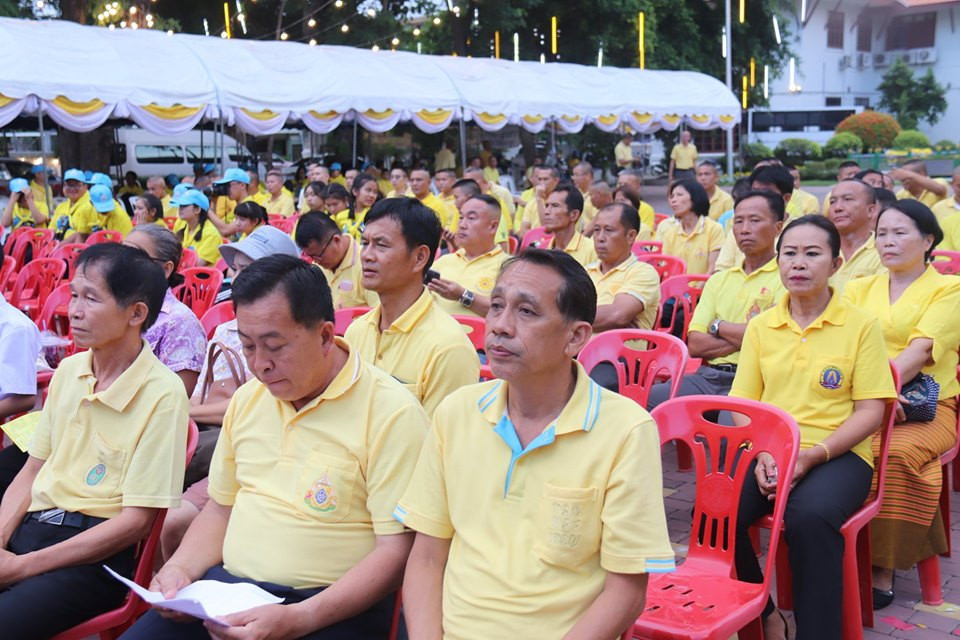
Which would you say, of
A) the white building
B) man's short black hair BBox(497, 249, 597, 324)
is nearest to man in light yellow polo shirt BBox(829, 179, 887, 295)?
man's short black hair BBox(497, 249, 597, 324)

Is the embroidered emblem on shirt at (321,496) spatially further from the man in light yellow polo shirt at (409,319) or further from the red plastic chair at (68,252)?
the red plastic chair at (68,252)

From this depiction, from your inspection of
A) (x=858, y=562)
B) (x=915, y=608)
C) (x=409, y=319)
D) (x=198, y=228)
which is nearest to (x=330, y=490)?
(x=409, y=319)

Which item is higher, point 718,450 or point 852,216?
point 852,216

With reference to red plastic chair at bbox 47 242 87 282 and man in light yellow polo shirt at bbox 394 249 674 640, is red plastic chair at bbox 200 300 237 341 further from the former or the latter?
red plastic chair at bbox 47 242 87 282

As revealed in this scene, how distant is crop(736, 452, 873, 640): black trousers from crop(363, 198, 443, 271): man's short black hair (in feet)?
4.33

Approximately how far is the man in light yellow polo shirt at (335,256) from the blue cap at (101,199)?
16.3 feet

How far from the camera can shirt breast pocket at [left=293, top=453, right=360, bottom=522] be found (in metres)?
2.22

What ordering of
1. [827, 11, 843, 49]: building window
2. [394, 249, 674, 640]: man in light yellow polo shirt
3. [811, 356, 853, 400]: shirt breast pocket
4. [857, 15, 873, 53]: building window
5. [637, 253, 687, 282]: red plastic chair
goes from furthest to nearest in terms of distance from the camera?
[857, 15, 873, 53]: building window < [827, 11, 843, 49]: building window < [637, 253, 687, 282]: red plastic chair < [811, 356, 853, 400]: shirt breast pocket < [394, 249, 674, 640]: man in light yellow polo shirt

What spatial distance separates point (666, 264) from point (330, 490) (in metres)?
4.48

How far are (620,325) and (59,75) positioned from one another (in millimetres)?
9218

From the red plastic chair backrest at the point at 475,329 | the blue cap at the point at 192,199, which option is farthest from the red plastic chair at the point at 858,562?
the blue cap at the point at 192,199

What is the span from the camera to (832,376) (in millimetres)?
3064

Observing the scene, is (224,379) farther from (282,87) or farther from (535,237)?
(282,87)

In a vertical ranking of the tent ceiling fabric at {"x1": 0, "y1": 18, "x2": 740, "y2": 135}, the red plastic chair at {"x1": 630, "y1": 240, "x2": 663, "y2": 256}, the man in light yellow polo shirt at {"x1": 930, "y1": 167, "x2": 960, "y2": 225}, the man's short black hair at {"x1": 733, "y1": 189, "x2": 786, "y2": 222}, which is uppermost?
the tent ceiling fabric at {"x1": 0, "y1": 18, "x2": 740, "y2": 135}
